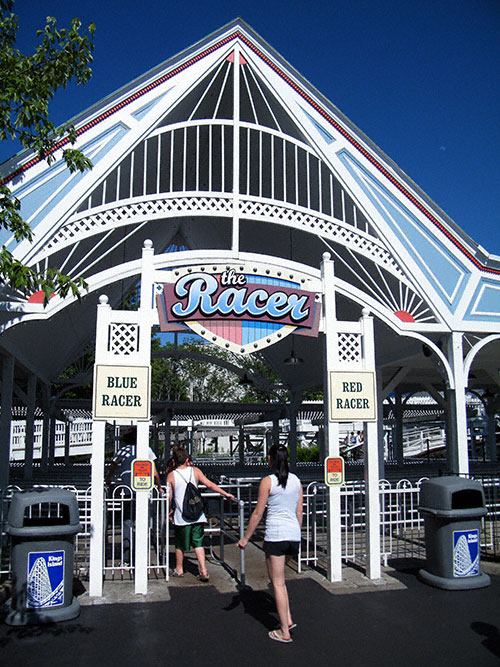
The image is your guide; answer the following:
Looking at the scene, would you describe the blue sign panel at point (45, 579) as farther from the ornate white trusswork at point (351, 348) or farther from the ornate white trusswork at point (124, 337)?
the ornate white trusswork at point (351, 348)

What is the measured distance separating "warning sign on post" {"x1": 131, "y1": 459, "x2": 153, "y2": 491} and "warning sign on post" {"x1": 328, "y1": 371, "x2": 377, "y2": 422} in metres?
2.58

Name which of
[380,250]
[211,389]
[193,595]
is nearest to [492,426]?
[380,250]

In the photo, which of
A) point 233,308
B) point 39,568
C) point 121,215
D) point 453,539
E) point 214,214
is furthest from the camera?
point 214,214

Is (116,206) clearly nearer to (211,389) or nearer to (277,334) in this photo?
(277,334)

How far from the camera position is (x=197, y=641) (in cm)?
534

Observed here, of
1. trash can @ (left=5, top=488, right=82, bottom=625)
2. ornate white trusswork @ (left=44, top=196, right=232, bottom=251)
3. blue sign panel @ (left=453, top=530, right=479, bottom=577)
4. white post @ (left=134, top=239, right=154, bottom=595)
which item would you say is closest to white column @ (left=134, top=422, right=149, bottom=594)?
white post @ (left=134, top=239, right=154, bottom=595)

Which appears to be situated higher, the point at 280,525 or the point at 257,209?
the point at 257,209

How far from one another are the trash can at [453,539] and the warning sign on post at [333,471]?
1.21 m

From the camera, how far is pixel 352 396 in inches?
313

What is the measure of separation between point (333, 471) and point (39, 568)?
3.85 meters

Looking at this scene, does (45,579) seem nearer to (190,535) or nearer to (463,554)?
(190,535)

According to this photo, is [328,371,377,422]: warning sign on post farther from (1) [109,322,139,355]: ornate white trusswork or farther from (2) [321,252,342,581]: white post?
(1) [109,322,139,355]: ornate white trusswork

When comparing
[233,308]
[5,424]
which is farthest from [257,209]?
[5,424]

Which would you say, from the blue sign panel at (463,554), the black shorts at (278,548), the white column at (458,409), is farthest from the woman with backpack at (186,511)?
the white column at (458,409)
